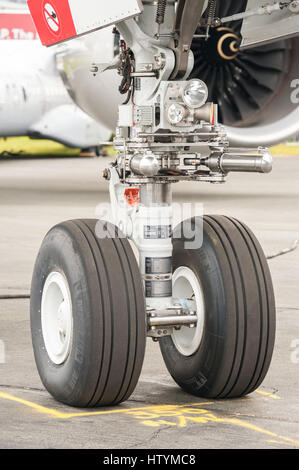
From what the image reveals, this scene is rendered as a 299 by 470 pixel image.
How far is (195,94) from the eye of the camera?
4.07 m

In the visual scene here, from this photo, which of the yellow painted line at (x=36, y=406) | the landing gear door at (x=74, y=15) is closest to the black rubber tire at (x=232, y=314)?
the yellow painted line at (x=36, y=406)

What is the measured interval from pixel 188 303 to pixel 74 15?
4.46 ft

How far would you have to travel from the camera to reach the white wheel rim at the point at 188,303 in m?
4.21

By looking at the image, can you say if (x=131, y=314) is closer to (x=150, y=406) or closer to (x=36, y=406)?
(x=150, y=406)

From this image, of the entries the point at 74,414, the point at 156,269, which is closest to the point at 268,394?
the point at 156,269

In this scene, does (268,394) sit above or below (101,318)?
below

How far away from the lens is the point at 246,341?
4074 millimetres

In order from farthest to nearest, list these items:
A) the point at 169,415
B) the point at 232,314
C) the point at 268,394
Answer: the point at 268,394
the point at 232,314
the point at 169,415

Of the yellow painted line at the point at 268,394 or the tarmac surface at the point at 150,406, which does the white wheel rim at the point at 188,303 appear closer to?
the tarmac surface at the point at 150,406

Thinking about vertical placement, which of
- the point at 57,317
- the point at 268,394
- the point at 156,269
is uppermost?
the point at 156,269

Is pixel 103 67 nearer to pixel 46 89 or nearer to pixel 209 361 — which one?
pixel 209 361

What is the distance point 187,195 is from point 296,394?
900cm

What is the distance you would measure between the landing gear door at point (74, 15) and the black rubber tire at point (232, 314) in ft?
3.37

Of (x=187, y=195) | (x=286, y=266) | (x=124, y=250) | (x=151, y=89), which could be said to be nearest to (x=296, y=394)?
(x=124, y=250)
